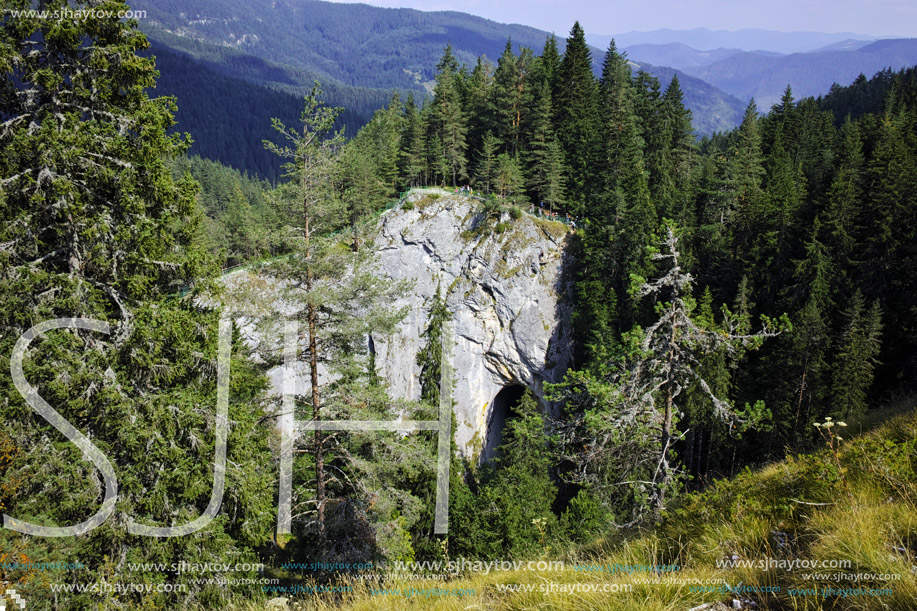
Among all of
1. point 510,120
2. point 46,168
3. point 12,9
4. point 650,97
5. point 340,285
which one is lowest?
point 340,285

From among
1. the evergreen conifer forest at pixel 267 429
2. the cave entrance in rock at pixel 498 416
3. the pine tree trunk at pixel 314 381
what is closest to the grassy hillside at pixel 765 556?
the evergreen conifer forest at pixel 267 429

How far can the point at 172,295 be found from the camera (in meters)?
8.51

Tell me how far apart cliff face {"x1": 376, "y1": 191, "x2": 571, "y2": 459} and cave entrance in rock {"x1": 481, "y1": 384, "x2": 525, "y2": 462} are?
5.36 feet

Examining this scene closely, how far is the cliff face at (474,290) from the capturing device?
3650 cm

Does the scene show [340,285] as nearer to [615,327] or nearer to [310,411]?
[310,411]

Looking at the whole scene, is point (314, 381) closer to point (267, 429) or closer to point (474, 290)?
point (267, 429)

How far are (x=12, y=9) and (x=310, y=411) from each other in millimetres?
8454

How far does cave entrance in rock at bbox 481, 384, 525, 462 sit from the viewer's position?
39.8m

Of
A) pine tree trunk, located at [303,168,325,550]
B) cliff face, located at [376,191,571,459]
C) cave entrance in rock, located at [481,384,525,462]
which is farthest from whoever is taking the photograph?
cave entrance in rock, located at [481,384,525,462]

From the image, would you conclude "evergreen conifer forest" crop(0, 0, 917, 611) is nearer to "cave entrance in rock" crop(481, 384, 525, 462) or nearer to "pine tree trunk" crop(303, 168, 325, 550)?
"pine tree trunk" crop(303, 168, 325, 550)

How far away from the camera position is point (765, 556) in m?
3.77

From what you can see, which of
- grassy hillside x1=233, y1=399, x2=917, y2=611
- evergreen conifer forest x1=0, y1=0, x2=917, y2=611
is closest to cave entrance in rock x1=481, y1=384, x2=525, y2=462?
evergreen conifer forest x1=0, y1=0, x2=917, y2=611

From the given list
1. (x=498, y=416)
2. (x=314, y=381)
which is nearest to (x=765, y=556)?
(x=314, y=381)

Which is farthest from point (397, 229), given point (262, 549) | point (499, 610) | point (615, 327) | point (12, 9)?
point (499, 610)
